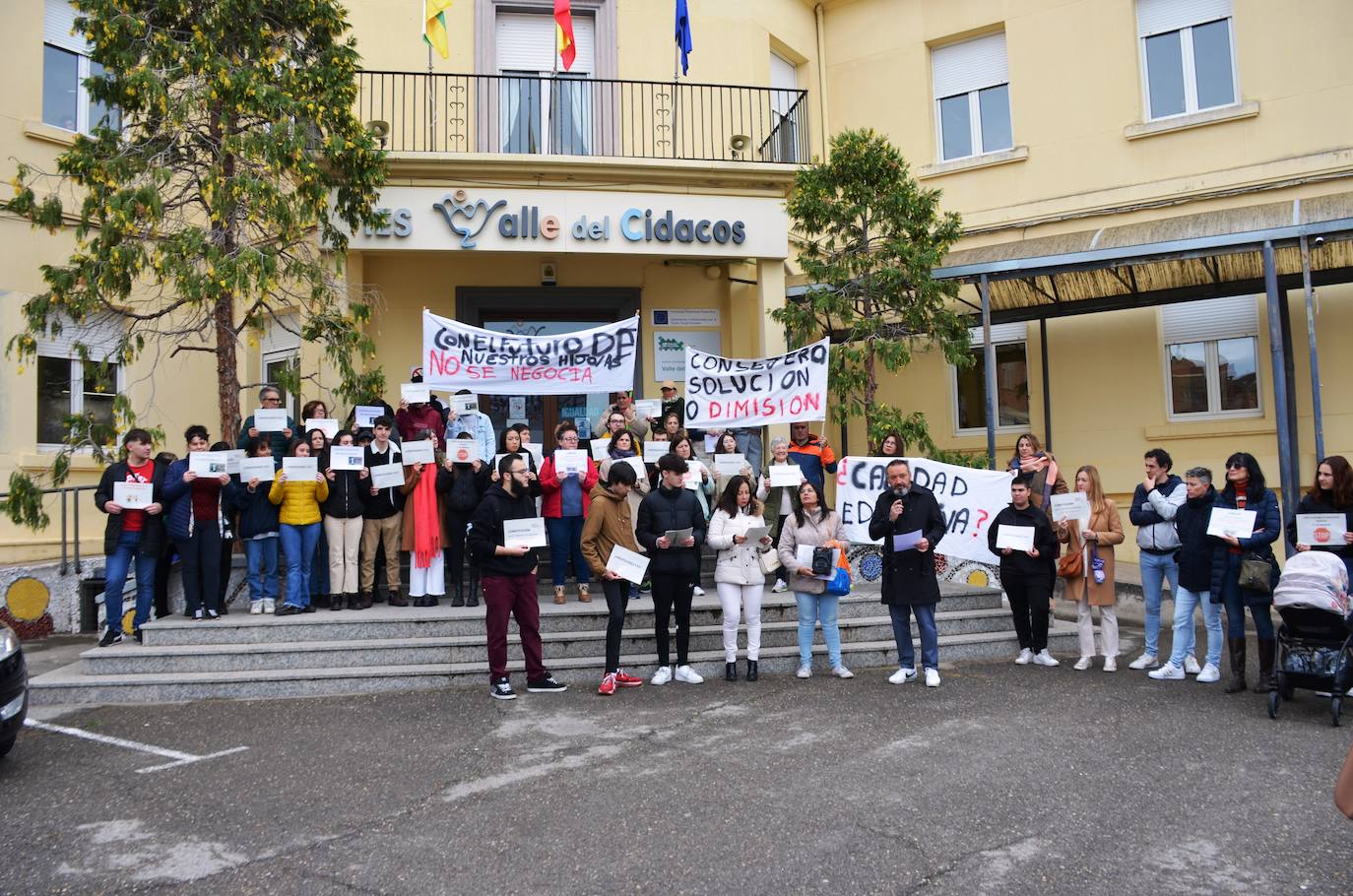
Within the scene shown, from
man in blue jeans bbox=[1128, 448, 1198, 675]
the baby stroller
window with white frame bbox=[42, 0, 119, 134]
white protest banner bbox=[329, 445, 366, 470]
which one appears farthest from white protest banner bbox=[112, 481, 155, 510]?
the baby stroller

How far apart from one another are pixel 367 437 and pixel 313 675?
2527 mm

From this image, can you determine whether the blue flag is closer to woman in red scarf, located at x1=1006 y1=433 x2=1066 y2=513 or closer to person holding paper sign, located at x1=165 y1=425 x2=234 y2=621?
woman in red scarf, located at x1=1006 y1=433 x2=1066 y2=513

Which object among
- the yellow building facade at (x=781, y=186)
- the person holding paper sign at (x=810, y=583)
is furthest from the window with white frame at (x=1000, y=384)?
the person holding paper sign at (x=810, y=583)

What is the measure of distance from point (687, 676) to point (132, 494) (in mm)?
5219

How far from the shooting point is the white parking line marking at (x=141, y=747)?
6.07 meters

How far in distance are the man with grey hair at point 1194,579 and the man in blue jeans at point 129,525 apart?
9.03 meters

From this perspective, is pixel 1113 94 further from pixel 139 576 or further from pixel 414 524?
pixel 139 576

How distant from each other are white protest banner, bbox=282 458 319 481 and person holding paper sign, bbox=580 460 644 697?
2.73m

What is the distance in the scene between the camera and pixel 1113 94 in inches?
550

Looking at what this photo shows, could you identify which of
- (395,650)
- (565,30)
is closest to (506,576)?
(395,650)

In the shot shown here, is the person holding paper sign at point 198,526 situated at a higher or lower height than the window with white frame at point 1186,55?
lower

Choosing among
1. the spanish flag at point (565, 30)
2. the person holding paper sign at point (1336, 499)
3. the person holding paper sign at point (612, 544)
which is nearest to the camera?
the person holding paper sign at point (1336, 499)

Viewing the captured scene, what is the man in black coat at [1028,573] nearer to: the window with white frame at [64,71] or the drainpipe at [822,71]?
the drainpipe at [822,71]

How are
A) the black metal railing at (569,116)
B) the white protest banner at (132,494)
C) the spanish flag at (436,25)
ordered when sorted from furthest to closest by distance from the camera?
the black metal railing at (569,116), the spanish flag at (436,25), the white protest banner at (132,494)
